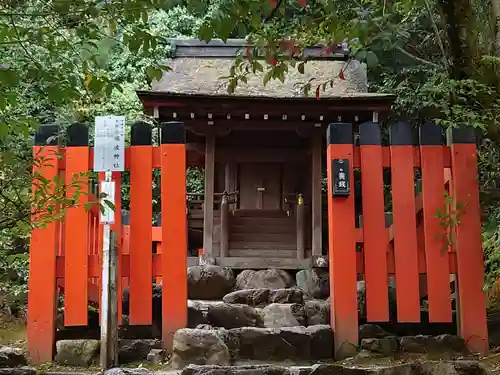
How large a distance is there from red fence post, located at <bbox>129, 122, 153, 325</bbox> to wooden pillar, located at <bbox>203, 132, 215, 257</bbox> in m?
4.14

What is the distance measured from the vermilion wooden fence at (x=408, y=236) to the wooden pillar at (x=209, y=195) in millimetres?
4319

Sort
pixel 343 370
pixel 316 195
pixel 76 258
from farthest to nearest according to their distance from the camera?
pixel 316 195, pixel 76 258, pixel 343 370

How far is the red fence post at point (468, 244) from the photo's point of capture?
4582 millimetres

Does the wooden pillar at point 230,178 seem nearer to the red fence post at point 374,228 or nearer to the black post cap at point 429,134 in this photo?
the red fence post at point 374,228

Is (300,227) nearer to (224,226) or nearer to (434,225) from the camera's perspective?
(224,226)

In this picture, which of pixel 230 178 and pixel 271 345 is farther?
pixel 230 178

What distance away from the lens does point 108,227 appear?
14.5 feet

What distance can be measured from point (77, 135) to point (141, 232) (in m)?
1.00

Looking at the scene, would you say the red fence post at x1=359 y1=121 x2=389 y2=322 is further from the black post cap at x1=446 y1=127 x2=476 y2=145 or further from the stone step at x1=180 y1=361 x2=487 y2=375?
the stone step at x1=180 y1=361 x2=487 y2=375

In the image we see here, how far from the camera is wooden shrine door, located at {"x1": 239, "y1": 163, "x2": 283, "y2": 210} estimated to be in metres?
9.73

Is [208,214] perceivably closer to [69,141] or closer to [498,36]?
[69,141]

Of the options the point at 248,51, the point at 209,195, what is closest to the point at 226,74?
the point at 209,195

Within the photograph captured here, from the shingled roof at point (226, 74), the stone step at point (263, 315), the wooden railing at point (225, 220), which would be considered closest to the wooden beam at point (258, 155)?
the wooden railing at point (225, 220)

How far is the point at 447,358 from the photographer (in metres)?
4.30
